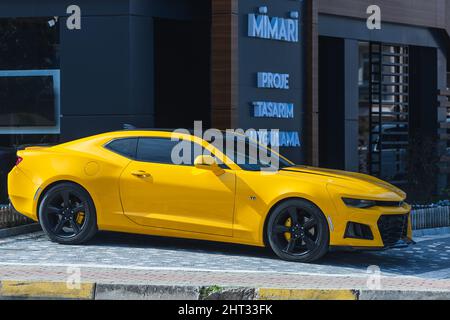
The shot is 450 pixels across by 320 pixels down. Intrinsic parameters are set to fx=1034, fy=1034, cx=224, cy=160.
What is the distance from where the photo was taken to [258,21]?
16547 millimetres

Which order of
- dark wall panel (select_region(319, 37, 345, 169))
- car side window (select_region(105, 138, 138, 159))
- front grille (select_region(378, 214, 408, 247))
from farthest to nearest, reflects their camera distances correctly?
dark wall panel (select_region(319, 37, 345, 169)), car side window (select_region(105, 138, 138, 159)), front grille (select_region(378, 214, 408, 247))

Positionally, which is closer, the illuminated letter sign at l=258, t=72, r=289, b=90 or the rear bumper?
the rear bumper

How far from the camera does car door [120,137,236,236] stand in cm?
1150

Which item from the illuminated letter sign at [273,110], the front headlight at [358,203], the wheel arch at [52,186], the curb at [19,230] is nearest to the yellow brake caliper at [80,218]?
the wheel arch at [52,186]

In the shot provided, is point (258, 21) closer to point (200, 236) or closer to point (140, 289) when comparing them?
point (200, 236)

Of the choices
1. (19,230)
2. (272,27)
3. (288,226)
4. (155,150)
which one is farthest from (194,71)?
(288,226)

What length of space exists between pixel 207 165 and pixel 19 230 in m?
3.09

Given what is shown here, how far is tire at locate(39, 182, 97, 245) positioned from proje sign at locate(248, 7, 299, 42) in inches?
215

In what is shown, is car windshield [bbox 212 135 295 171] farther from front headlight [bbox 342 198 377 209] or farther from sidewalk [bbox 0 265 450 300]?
sidewalk [bbox 0 265 450 300]

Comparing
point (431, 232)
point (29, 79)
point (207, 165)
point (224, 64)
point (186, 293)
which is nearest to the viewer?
point (186, 293)

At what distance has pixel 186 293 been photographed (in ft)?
30.1

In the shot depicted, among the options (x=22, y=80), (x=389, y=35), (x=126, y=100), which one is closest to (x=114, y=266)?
(x=126, y=100)

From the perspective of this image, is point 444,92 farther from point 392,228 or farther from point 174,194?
point 174,194

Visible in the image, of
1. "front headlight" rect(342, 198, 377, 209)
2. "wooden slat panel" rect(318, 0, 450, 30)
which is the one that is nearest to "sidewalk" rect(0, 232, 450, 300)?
"front headlight" rect(342, 198, 377, 209)
